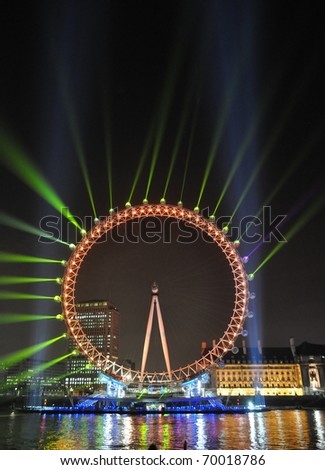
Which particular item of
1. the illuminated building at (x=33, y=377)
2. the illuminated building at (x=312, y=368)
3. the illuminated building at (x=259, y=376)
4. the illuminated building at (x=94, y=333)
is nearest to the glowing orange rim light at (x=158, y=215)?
the illuminated building at (x=259, y=376)

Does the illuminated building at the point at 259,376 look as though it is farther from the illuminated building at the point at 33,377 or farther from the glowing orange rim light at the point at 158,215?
the illuminated building at the point at 33,377

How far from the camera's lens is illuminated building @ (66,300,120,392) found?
146625mm

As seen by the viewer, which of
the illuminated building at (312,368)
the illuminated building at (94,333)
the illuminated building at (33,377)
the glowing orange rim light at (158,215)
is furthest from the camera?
the illuminated building at (94,333)

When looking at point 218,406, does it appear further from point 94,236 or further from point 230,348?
point 94,236

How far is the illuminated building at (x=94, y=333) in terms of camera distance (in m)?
147

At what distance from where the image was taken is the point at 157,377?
166 ft

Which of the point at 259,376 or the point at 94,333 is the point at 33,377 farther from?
the point at 259,376

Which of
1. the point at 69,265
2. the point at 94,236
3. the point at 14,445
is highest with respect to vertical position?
the point at 94,236

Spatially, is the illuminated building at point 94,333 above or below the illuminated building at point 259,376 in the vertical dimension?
above

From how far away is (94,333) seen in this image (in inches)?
5989

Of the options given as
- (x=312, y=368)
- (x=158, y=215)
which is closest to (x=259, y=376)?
(x=312, y=368)

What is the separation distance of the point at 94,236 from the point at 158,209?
753 cm

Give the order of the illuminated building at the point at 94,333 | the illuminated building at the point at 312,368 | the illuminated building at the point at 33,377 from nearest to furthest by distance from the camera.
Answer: the illuminated building at the point at 312,368 → the illuminated building at the point at 33,377 → the illuminated building at the point at 94,333
